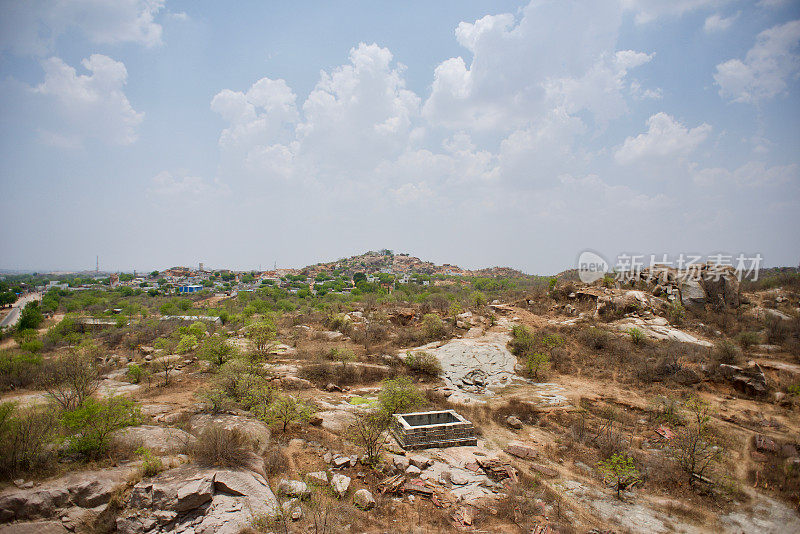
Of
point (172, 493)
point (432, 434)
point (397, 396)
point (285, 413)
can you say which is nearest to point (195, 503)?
point (172, 493)

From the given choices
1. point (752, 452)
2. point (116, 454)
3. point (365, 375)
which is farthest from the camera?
point (365, 375)

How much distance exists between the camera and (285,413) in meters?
9.03

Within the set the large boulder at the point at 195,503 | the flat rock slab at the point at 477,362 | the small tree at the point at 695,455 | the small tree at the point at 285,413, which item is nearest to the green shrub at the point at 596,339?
the flat rock slab at the point at 477,362

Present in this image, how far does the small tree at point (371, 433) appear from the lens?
8.17 meters

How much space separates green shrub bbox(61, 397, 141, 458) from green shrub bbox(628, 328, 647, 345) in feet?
68.9

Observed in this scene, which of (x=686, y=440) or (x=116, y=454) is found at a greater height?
(x=116, y=454)

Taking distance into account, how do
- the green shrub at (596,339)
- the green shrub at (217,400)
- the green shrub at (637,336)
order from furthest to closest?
the green shrub at (596,339) < the green shrub at (637,336) < the green shrub at (217,400)

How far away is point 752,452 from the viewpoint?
933 cm

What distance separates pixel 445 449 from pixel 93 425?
8.10 meters

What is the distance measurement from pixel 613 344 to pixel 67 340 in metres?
33.0

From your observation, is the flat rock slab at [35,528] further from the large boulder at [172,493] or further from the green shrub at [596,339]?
the green shrub at [596,339]

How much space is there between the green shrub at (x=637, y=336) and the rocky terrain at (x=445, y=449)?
7 cm

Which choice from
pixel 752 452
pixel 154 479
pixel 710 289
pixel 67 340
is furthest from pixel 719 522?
pixel 67 340

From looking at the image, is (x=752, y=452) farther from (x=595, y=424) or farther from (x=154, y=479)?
(x=154, y=479)
